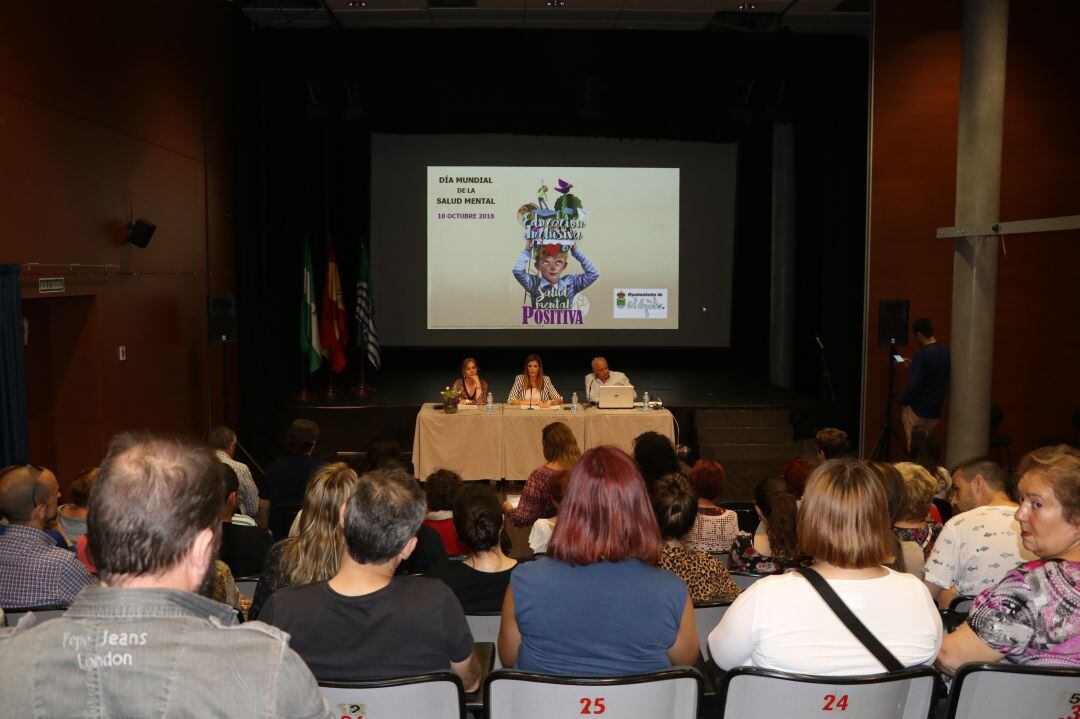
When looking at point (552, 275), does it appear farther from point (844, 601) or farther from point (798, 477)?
point (844, 601)

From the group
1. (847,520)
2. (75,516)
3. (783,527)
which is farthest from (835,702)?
(75,516)

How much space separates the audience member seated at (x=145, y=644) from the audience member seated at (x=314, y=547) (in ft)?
4.78

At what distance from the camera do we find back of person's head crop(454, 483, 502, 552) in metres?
3.09

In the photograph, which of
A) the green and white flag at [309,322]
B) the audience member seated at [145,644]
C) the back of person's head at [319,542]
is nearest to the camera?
the audience member seated at [145,644]

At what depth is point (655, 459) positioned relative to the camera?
16.2 ft

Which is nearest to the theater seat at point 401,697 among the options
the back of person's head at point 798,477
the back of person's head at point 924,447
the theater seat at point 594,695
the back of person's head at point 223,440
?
the theater seat at point 594,695

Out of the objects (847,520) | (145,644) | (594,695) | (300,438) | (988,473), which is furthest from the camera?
(300,438)

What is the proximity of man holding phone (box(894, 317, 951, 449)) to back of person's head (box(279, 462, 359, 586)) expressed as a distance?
582 centimetres

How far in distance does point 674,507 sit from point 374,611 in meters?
1.29

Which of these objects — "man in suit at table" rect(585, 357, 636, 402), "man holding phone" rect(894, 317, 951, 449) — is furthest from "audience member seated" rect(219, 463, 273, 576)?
"man holding phone" rect(894, 317, 951, 449)

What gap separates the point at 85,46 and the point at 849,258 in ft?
22.2

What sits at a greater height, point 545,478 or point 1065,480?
point 1065,480

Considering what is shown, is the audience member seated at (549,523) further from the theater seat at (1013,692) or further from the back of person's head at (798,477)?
the theater seat at (1013,692)

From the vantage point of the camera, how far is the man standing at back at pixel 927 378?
7457mm
